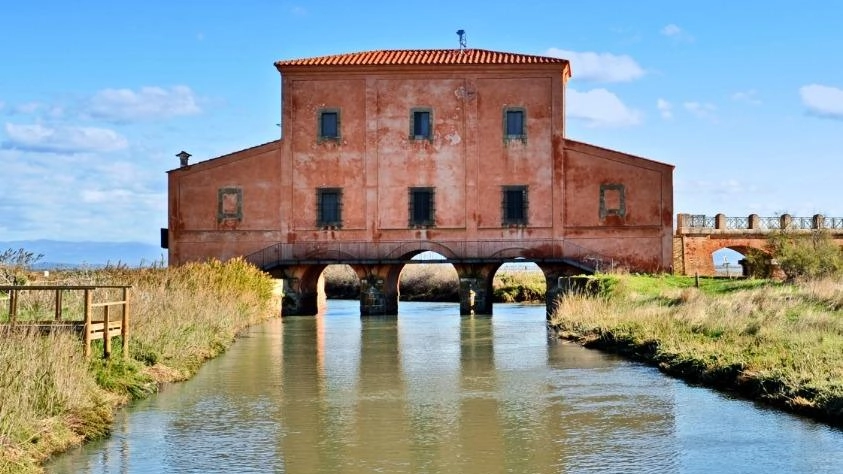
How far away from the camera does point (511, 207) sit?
42.2m

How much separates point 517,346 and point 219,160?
2020 cm

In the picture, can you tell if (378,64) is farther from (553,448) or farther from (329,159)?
(553,448)

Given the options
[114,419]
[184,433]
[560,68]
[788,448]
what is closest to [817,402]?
[788,448]

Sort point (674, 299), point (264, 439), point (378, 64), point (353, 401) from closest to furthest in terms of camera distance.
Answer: point (264, 439) → point (353, 401) → point (674, 299) → point (378, 64)

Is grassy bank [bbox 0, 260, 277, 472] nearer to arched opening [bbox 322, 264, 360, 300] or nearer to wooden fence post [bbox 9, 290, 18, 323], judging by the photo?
wooden fence post [bbox 9, 290, 18, 323]

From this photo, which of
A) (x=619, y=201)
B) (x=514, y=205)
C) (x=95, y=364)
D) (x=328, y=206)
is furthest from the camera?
(x=328, y=206)

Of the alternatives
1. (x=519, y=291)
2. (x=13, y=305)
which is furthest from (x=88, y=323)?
(x=519, y=291)

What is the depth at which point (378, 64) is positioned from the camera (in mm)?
42500

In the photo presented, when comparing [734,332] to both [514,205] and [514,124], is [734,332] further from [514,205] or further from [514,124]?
[514,124]

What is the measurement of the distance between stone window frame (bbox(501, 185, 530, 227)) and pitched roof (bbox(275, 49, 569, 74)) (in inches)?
197

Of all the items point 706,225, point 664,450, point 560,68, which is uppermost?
point 560,68

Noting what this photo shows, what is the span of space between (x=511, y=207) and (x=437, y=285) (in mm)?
17661

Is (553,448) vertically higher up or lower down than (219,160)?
lower down

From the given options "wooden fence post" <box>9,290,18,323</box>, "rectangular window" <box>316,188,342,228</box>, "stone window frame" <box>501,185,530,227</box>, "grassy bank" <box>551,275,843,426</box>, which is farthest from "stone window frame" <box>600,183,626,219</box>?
"wooden fence post" <box>9,290,18,323</box>
